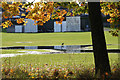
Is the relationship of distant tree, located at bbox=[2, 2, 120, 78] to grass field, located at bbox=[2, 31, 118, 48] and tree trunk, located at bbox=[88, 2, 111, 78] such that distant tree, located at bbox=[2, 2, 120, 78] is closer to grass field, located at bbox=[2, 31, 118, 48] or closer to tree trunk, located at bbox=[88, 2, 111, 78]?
tree trunk, located at bbox=[88, 2, 111, 78]

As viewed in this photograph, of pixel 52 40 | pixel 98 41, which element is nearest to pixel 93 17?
pixel 98 41

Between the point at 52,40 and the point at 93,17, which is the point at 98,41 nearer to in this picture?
the point at 93,17

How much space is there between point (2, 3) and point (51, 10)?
1.68 metres

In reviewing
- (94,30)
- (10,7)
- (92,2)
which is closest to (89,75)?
(94,30)

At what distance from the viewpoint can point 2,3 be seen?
6.73 metres

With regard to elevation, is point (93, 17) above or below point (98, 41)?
above

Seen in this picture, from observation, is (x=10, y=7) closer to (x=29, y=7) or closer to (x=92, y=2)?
(x=29, y=7)

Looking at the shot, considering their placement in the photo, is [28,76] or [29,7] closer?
[28,76]

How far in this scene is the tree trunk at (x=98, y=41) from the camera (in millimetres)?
6195

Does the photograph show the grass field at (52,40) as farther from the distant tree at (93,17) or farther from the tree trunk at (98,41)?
the tree trunk at (98,41)

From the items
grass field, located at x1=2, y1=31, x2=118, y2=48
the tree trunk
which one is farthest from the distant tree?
grass field, located at x1=2, y1=31, x2=118, y2=48

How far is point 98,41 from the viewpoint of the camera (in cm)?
618

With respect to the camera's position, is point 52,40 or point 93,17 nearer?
point 93,17

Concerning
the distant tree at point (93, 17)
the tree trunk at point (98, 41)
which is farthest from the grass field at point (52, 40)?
the tree trunk at point (98, 41)
